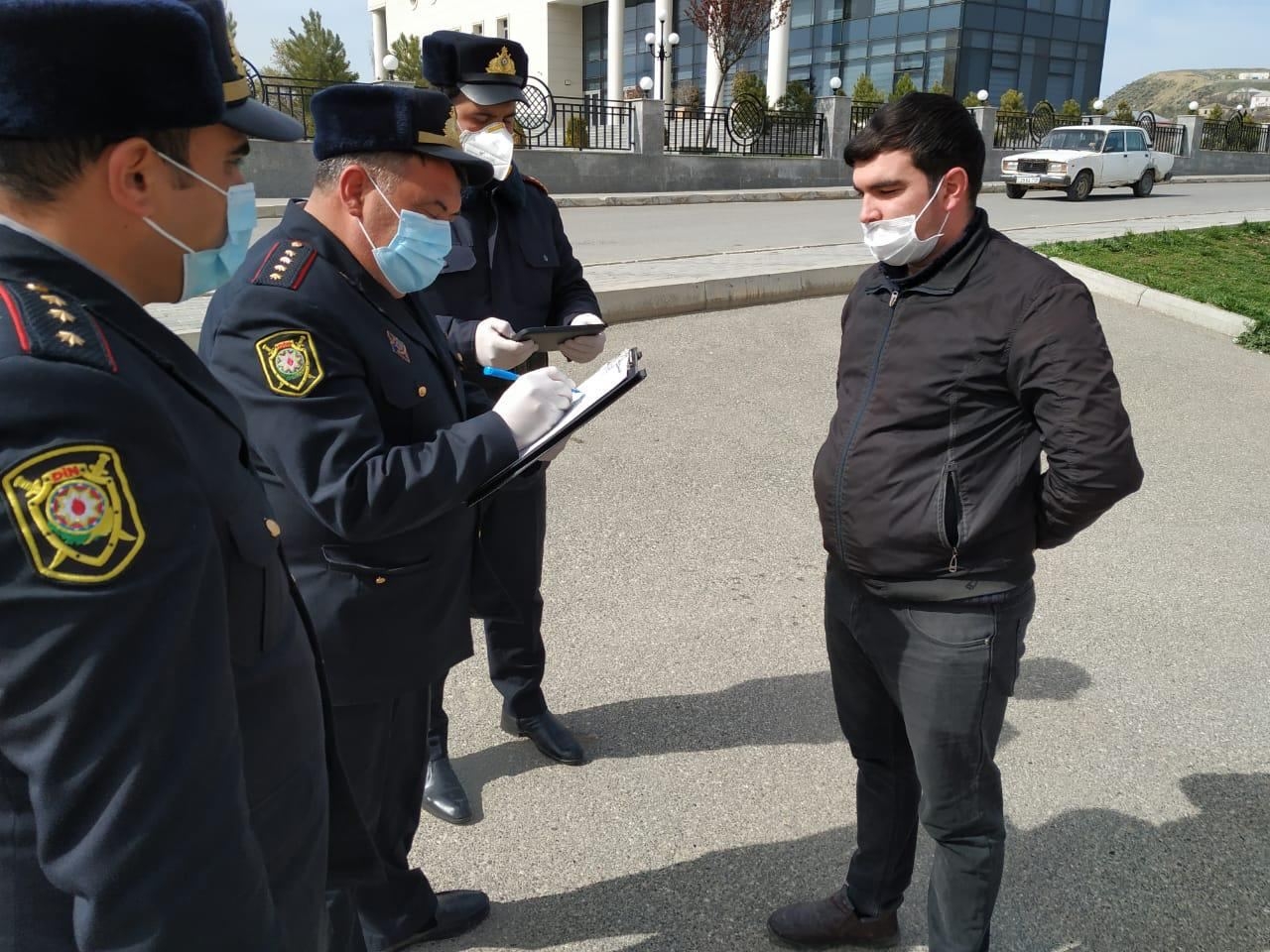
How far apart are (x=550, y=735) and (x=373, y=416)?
1.67 metres

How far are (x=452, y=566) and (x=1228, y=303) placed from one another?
9231mm

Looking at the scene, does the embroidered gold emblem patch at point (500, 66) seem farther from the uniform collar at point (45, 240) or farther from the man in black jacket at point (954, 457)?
the uniform collar at point (45, 240)

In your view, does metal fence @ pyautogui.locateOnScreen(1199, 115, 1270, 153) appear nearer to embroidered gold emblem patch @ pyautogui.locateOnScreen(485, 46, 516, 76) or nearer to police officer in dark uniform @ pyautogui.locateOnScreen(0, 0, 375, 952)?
embroidered gold emblem patch @ pyautogui.locateOnScreen(485, 46, 516, 76)

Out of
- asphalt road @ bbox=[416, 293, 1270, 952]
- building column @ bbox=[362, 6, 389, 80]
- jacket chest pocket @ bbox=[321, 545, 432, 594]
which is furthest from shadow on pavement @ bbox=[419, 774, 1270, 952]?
building column @ bbox=[362, 6, 389, 80]

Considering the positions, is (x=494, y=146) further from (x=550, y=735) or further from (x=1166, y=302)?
(x=1166, y=302)

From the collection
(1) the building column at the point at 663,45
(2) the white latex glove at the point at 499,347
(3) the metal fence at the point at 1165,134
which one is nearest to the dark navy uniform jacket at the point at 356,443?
(2) the white latex glove at the point at 499,347

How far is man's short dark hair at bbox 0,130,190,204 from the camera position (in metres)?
1.00

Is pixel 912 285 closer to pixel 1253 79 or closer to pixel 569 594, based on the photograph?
pixel 569 594

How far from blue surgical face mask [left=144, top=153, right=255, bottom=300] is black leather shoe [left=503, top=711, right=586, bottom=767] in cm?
215

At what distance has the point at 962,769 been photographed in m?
2.04

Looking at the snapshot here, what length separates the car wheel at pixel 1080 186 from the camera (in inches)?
843

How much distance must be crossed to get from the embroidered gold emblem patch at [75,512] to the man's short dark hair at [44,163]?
316 mm

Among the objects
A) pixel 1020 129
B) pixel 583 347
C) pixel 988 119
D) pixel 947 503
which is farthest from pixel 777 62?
pixel 947 503

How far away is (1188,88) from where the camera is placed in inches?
→ 5472
